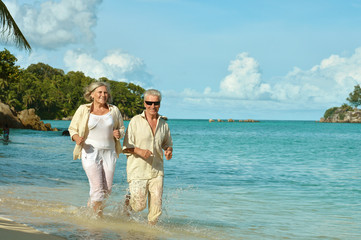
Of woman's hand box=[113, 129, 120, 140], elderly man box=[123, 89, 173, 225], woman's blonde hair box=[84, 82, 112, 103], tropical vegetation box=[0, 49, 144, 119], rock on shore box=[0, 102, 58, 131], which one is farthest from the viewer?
tropical vegetation box=[0, 49, 144, 119]

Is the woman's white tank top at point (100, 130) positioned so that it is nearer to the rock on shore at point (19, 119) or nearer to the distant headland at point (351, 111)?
the rock on shore at point (19, 119)

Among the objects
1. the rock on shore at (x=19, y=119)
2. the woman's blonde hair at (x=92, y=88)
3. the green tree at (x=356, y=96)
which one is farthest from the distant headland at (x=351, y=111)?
the woman's blonde hair at (x=92, y=88)

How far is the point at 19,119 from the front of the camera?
51.3m

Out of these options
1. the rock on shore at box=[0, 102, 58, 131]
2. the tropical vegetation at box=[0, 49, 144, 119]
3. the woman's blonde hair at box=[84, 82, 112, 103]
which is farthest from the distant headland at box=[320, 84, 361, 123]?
the woman's blonde hair at box=[84, 82, 112, 103]

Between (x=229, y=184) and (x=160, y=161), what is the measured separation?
9.29 m

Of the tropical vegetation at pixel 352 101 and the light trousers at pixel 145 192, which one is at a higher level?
the tropical vegetation at pixel 352 101

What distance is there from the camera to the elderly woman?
599cm

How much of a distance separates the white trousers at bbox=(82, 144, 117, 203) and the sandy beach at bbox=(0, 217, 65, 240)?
0.95m

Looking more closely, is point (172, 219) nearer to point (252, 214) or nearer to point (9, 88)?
point (252, 214)

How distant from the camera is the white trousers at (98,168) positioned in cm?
601

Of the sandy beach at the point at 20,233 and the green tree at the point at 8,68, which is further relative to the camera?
the green tree at the point at 8,68

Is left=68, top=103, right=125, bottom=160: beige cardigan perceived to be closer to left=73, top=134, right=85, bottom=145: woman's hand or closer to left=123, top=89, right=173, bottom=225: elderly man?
left=73, top=134, right=85, bottom=145: woman's hand

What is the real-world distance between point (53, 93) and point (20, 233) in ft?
378

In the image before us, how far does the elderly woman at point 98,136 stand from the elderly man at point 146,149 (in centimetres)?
36
